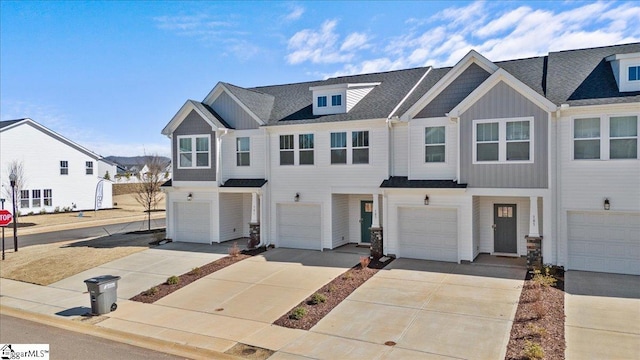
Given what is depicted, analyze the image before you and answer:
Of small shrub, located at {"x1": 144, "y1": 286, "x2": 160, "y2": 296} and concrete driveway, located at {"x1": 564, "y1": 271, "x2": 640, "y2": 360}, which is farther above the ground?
concrete driveway, located at {"x1": 564, "y1": 271, "x2": 640, "y2": 360}

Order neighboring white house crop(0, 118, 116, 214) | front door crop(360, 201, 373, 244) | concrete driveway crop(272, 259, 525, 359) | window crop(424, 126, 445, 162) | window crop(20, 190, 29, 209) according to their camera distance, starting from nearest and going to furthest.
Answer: concrete driveway crop(272, 259, 525, 359)
window crop(424, 126, 445, 162)
front door crop(360, 201, 373, 244)
neighboring white house crop(0, 118, 116, 214)
window crop(20, 190, 29, 209)

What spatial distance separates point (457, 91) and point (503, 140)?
9.32 feet

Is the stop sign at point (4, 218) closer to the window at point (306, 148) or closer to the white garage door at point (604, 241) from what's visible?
the window at point (306, 148)

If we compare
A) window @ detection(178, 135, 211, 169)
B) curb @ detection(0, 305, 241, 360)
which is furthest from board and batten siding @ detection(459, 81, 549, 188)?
window @ detection(178, 135, 211, 169)

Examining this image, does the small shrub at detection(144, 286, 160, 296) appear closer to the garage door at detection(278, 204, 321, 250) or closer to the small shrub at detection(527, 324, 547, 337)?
the garage door at detection(278, 204, 321, 250)

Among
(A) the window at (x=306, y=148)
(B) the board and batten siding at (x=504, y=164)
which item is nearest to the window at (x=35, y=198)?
(A) the window at (x=306, y=148)

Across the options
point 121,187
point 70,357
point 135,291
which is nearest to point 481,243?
point 135,291

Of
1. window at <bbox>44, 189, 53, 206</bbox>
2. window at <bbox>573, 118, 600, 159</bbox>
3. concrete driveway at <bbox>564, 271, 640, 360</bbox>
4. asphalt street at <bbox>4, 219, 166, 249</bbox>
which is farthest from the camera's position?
window at <bbox>44, 189, 53, 206</bbox>

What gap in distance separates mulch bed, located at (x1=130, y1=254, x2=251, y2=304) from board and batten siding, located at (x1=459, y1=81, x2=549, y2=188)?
32.6 ft

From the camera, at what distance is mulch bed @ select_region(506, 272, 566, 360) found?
9266 mm

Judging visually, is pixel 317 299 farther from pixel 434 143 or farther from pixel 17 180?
pixel 17 180

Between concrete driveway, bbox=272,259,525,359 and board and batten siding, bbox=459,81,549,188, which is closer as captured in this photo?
concrete driveway, bbox=272,259,525,359

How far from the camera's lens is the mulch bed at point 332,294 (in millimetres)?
11516

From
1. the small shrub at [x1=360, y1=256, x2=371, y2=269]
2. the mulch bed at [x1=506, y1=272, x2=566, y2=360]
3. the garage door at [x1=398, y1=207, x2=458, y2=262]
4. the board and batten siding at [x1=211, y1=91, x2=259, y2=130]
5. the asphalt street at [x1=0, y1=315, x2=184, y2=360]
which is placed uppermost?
the board and batten siding at [x1=211, y1=91, x2=259, y2=130]
